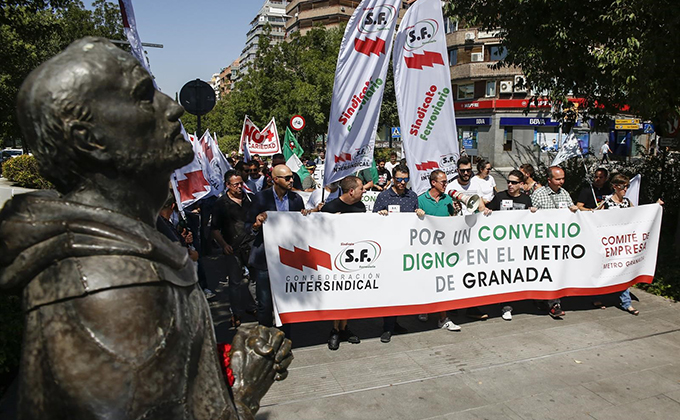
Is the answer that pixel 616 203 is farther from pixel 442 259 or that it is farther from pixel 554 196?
pixel 442 259

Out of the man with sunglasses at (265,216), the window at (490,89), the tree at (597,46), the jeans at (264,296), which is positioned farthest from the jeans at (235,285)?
the window at (490,89)

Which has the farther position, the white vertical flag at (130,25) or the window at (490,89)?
the window at (490,89)

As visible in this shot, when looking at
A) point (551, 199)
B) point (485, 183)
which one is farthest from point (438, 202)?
point (485, 183)

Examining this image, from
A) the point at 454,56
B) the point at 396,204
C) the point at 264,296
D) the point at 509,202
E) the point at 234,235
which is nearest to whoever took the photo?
the point at 264,296

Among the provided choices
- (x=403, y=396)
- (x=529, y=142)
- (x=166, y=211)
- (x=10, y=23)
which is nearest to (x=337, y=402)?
(x=403, y=396)

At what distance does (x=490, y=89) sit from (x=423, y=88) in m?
36.4

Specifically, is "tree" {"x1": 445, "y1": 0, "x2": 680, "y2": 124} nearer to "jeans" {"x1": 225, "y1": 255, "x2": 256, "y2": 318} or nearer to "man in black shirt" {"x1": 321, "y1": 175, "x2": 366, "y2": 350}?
Answer: "man in black shirt" {"x1": 321, "y1": 175, "x2": 366, "y2": 350}

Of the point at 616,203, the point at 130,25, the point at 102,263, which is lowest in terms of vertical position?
the point at 616,203

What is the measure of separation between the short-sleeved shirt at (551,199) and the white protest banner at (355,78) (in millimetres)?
2689

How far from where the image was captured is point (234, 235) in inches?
268

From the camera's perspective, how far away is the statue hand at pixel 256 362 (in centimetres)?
148

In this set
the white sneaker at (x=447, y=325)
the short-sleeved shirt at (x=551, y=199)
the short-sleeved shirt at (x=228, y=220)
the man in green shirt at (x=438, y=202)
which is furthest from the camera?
the short-sleeved shirt at (x=551, y=199)

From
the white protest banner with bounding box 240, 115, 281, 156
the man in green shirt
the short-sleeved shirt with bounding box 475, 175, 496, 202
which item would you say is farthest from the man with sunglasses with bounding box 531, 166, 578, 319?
the white protest banner with bounding box 240, 115, 281, 156

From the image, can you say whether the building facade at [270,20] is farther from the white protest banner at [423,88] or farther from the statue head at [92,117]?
the statue head at [92,117]
